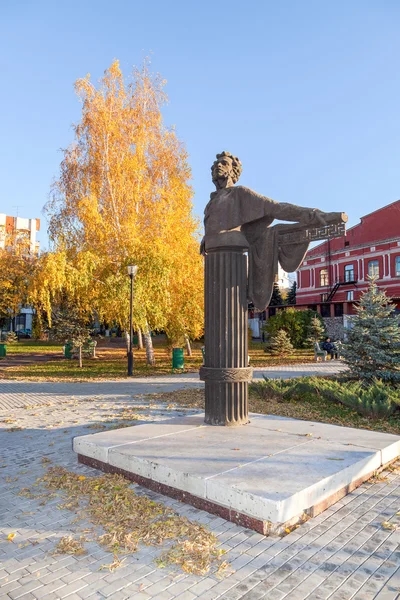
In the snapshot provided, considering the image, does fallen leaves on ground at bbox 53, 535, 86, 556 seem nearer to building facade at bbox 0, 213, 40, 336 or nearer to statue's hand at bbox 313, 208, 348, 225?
statue's hand at bbox 313, 208, 348, 225

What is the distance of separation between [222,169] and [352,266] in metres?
38.3

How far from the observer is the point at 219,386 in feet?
18.3

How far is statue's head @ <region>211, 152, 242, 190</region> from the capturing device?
599cm

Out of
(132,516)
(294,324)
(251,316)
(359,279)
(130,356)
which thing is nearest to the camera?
(132,516)

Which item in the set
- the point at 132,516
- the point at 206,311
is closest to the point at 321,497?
the point at 132,516

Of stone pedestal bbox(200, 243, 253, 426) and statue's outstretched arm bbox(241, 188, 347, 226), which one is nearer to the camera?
statue's outstretched arm bbox(241, 188, 347, 226)

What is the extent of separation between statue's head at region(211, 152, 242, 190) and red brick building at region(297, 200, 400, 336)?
32.0 m

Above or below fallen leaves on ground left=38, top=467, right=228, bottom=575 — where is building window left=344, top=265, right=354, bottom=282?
above

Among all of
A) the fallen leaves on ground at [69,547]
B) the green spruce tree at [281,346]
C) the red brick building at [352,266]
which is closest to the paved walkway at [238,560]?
the fallen leaves on ground at [69,547]

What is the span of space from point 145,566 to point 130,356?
546 inches

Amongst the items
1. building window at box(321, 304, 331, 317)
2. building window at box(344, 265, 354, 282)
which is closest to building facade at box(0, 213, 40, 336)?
building window at box(321, 304, 331, 317)

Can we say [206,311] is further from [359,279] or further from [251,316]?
[251,316]

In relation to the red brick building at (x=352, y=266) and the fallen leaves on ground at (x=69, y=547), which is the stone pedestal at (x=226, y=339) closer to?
the fallen leaves on ground at (x=69, y=547)

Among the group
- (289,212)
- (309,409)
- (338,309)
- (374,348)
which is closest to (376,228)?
(338,309)
